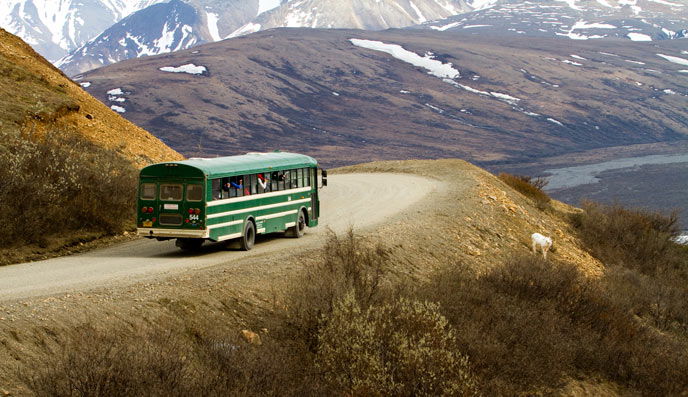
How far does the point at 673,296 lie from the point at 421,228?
8.72m

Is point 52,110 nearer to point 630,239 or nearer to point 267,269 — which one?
point 267,269

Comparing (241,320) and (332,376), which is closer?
(332,376)

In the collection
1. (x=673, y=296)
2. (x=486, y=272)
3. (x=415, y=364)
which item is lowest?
(x=673, y=296)

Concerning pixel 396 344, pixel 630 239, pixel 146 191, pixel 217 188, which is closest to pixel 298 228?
pixel 217 188

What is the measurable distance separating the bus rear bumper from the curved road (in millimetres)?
532

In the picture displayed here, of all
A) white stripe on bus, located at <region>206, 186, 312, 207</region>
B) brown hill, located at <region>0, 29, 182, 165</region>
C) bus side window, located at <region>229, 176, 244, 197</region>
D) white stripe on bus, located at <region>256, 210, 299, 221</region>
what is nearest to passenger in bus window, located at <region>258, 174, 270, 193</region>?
white stripe on bus, located at <region>206, 186, 312, 207</region>

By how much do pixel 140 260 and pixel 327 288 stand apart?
17.4 ft

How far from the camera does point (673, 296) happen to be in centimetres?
2944

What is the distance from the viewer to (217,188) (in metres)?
20.0

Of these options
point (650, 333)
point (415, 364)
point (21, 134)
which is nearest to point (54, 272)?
point (415, 364)

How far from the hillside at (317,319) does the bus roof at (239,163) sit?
1955 millimetres

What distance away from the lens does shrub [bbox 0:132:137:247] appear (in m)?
21.1

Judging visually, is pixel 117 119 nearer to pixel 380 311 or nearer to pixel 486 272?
pixel 486 272

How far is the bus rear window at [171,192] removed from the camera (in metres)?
19.7
